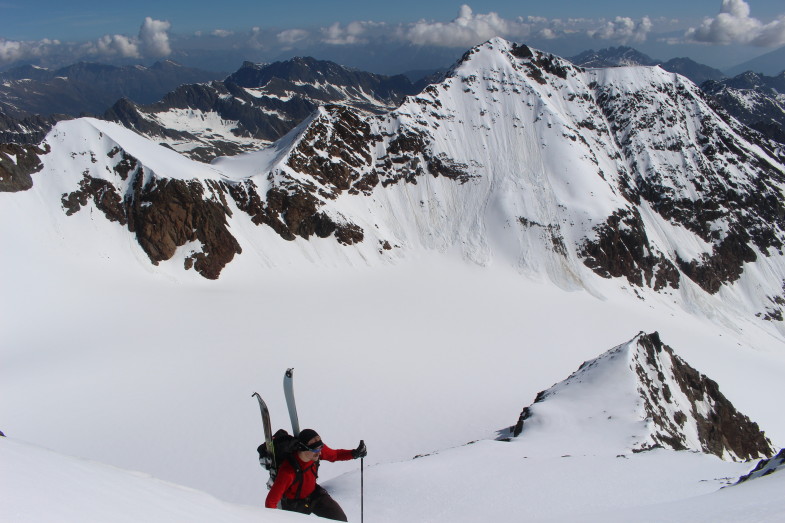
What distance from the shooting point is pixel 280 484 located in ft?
25.6

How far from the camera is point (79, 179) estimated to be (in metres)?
49.9

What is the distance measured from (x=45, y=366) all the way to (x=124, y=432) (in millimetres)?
10955

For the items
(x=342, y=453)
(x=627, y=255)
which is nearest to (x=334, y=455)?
(x=342, y=453)

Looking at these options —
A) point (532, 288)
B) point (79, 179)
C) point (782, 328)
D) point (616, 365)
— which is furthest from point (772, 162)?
point (79, 179)

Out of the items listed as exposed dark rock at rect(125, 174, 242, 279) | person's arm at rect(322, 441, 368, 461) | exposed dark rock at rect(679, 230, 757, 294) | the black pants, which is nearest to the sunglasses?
person's arm at rect(322, 441, 368, 461)

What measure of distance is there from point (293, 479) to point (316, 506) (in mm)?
895

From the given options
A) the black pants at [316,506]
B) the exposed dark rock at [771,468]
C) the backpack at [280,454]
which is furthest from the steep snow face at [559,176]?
the backpack at [280,454]

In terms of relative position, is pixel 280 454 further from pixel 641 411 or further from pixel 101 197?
pixel 101 197

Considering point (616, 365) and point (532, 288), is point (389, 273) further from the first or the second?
point (616, 365)

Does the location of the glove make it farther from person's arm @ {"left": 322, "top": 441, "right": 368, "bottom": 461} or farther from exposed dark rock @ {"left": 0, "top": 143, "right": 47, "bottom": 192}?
exposed dark rock @ {"left": 0, "top": 143, "right": 47, "bottom": 192}

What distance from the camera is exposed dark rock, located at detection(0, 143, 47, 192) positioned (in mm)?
46094

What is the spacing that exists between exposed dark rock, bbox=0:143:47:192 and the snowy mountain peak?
2111 inches

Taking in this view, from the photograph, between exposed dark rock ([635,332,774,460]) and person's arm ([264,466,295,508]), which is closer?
person's arm ([264,466,295,508])

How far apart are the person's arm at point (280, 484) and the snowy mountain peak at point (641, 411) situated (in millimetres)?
15591
